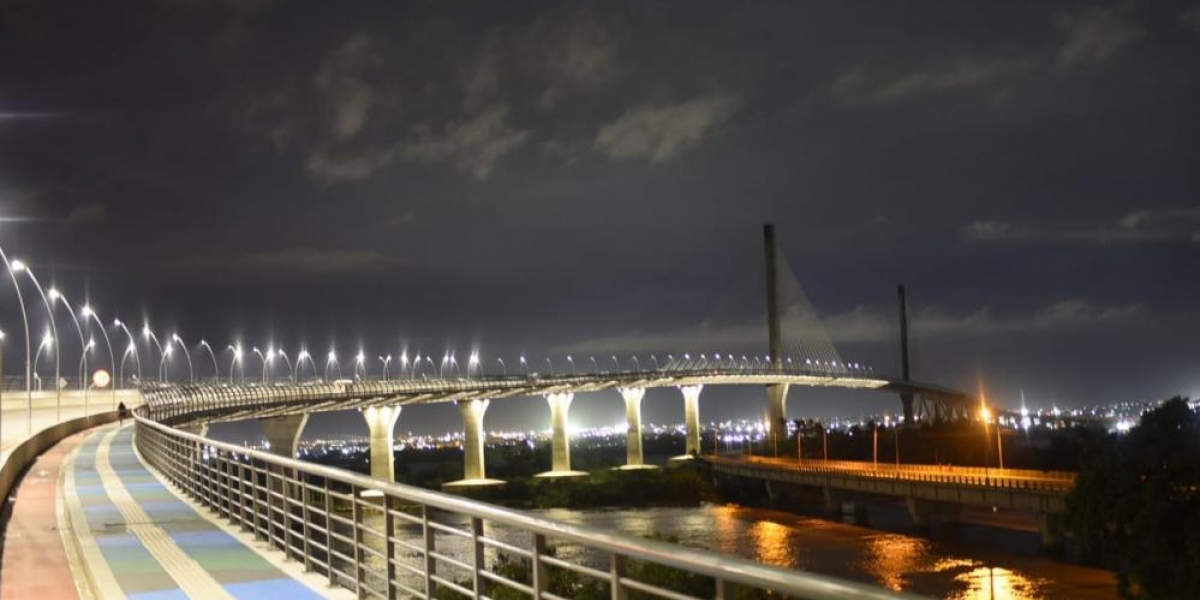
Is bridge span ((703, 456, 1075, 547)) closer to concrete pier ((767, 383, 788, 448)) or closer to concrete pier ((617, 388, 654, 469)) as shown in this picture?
concrete pier ((617, 388, 654, 469))

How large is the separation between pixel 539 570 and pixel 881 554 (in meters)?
75.2

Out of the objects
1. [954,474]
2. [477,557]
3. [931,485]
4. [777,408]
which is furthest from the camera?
[777,408]

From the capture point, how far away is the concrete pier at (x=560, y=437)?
133163 mm

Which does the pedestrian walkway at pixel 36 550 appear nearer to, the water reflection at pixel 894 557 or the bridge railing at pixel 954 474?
the water reflection at pixel 894 557

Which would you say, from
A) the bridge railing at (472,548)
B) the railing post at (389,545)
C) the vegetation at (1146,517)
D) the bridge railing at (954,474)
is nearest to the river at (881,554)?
the bridge railing at (954,474)

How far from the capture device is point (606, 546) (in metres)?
6.04

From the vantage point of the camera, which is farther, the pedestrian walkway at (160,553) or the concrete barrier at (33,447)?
the concrete barrier at (33,447)

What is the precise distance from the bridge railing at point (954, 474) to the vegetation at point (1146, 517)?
1646cm

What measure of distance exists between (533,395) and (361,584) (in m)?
127

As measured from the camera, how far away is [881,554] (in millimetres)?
78562

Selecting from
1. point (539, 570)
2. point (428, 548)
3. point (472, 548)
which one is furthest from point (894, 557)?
point (539, 570)

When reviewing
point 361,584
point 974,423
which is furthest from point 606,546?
point 974,423

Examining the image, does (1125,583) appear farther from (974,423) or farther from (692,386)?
(974,423)

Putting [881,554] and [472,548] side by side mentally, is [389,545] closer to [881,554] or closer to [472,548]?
[472,548]
